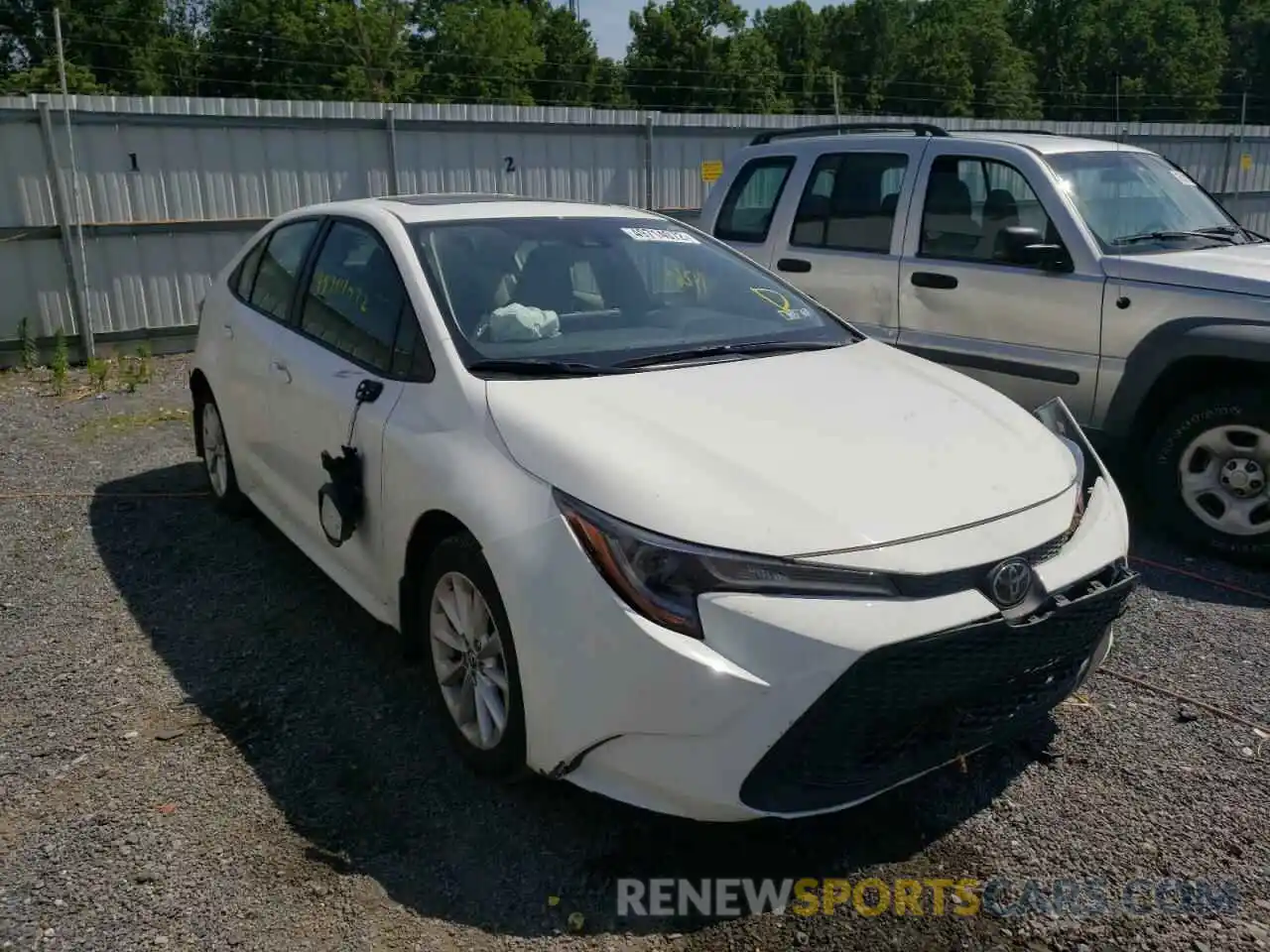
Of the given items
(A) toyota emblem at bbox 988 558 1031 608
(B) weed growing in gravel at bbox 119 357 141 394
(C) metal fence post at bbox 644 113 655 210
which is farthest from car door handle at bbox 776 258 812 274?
(C) metal fence post at bbox 644 113 655 210

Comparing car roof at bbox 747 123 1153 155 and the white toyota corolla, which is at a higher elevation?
car roof at bbox 747 123 1153 155

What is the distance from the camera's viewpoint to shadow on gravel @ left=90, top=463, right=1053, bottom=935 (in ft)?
9.20

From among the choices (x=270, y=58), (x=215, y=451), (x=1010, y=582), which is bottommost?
(x=215, y=451)

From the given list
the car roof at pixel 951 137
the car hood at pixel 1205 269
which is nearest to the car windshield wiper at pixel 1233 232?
the car hood at pixel 1205 269

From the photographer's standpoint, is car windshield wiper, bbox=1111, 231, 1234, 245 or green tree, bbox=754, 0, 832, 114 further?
green tree, bbox=754, 0, 832, 114

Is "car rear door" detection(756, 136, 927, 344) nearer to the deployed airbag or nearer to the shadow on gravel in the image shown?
the deployed airbag

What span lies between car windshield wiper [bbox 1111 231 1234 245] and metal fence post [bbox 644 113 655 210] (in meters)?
7.74

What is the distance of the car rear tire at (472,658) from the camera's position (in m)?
2.90

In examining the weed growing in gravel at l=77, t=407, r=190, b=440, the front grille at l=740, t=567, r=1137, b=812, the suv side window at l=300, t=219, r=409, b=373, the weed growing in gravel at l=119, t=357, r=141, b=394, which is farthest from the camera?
the weed growing in gravel at l=119, t=357, r=141, b=394

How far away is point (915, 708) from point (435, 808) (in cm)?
141

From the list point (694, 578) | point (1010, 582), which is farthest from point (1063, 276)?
point (694, 578)

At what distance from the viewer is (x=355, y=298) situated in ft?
13.0

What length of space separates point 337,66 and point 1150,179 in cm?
4947

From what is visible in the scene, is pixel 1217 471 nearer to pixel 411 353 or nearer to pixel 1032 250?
pixel 1032 250
